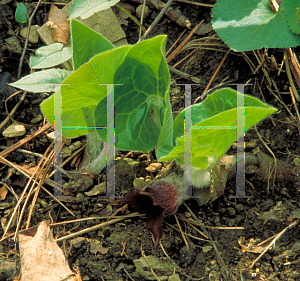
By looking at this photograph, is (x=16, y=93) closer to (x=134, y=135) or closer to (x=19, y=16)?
(x=19, y=16)

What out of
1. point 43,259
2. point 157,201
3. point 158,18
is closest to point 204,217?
Answer: point 157,201

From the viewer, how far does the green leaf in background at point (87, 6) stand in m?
1.16

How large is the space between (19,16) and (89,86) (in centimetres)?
68

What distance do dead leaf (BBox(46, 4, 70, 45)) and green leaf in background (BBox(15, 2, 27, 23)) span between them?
0.11m

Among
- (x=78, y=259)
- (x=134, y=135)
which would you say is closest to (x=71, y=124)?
(x=134, y=135)

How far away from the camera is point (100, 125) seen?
110 cm

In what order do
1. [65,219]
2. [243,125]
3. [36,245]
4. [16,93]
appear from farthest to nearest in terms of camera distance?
[16,93], [65,219], [36,245], [243,125]

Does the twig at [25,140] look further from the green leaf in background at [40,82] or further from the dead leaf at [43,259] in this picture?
the dead leaf at [43,259]

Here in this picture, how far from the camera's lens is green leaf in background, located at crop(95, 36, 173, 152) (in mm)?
971

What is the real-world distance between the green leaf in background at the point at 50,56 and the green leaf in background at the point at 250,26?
0.60 m

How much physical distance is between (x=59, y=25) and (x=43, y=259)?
0.99 metres

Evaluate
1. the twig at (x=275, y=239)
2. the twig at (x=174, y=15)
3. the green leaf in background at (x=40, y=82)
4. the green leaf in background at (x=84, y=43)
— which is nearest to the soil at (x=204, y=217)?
the twig at (x=275, y=239)

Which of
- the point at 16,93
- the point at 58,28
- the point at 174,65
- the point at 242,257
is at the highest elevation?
the point at 58,28

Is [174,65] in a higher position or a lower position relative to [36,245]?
higher
